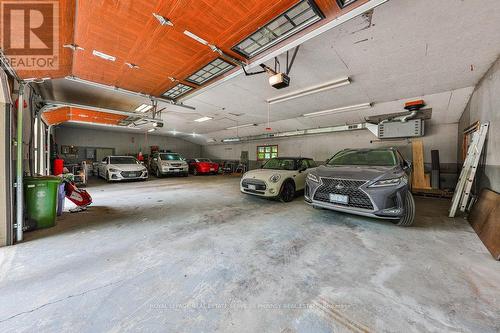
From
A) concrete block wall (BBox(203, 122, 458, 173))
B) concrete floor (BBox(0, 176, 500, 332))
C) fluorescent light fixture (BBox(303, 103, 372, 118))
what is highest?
fluorescent light fixture (BBox(303, 103, 372, 118))

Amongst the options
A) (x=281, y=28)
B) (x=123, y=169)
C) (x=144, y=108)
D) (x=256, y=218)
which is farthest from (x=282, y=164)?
(x=123, y=169)

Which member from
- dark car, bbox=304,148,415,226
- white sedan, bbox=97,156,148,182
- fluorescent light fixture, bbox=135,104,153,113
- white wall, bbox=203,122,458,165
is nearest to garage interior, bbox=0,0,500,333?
dark car, bbox=304,148,415,226

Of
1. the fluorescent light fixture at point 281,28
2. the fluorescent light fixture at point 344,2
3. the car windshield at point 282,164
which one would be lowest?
the car windshield at point 282,164

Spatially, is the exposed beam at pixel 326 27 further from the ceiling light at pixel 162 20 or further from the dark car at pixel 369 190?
the dark car at pixel 369 190

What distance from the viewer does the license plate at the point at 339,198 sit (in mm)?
3236

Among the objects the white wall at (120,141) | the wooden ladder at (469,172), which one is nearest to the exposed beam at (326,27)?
the wooden ladder at (469,172)

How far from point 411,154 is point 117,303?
9.73 meters

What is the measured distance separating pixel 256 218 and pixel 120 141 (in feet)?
49.0

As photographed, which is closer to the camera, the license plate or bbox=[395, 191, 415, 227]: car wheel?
bbox=[395, 191, 415, 227]: car wheel

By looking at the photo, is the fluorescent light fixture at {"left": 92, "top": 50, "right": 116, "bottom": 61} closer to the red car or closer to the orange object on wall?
the orange object on wall

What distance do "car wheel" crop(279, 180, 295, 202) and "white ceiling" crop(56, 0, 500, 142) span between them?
265 centimetres

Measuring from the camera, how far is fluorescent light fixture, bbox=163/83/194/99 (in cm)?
479

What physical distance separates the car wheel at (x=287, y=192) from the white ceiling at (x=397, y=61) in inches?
104

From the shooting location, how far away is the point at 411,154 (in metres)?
7.38
